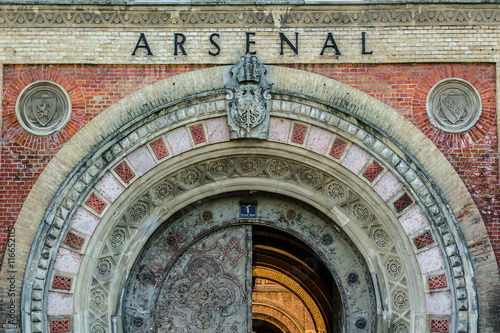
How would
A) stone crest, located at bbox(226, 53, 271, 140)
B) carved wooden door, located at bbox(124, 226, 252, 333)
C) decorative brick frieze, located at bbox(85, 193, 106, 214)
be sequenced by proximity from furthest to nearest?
carved wooden door, located at bbox(124, 226, 252, 333) < stone crest, located at bbox(226, 53, 271, 140) < decorative brick frieze, located at bbox(85, 193, 106, 214)

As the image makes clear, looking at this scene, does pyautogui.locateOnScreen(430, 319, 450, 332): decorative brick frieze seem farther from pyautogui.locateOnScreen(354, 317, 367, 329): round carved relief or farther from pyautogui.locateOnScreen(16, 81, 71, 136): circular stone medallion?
pyautogui.locateOnScreen(16, 81, 71, 136): circular stone medallion

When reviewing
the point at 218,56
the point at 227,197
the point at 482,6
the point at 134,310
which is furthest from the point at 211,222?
the point at 482,6

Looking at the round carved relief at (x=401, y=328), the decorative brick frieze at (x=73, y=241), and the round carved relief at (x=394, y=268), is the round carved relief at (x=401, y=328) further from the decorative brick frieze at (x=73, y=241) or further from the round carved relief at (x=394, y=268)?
the decorative brick frieze at (x=73, y=241)

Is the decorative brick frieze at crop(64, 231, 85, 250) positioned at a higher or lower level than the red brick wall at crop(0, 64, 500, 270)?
lower

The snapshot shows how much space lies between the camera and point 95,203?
10.7 m

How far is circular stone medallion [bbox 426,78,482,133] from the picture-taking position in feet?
35.7

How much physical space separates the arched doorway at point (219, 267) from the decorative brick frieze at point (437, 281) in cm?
108

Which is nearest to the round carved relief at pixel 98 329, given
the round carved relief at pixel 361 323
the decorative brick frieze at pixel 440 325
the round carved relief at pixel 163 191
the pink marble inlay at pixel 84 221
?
the pink marble inlay at pixel 84 221

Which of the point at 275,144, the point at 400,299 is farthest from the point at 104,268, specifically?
the point at 400,299

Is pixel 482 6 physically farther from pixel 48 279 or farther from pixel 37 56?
pixel 48 279

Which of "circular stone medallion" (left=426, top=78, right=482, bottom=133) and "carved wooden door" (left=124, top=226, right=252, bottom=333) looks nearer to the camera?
"circular stone medallion" (left=426, top=78, right=482, bottom=133)

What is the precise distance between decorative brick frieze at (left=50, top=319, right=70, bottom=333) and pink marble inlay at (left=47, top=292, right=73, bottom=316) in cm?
9

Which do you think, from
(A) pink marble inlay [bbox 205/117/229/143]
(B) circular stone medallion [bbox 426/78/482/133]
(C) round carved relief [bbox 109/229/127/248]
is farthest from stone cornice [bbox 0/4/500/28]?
(C) round carved relief [bbox 109/229/127/248]

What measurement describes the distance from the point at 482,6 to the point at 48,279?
7093 mm
